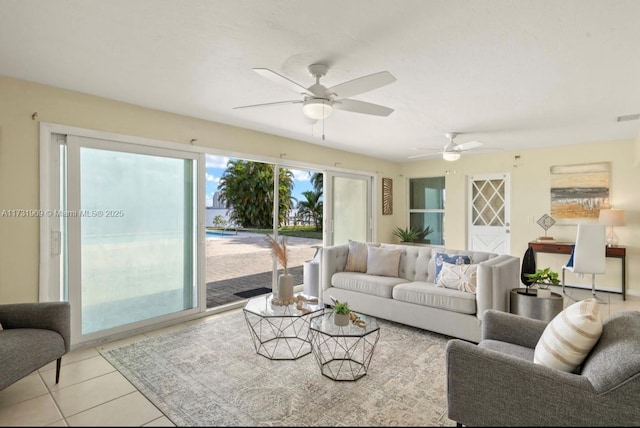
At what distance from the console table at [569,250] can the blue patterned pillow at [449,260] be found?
2401mm

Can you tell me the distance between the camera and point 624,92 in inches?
116

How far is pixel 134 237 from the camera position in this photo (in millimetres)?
3430

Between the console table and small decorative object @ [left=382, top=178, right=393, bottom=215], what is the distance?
2634mm

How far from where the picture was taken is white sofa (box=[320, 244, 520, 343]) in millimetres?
2984

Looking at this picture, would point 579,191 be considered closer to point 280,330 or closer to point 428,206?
point 428,206

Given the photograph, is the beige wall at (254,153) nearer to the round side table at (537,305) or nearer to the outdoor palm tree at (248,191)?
the outdoor palm tree at (248,191)

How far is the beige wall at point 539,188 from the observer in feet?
16.2

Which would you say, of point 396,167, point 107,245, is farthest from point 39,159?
point 396,167

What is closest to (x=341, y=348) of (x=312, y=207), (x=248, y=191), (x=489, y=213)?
(x=312, y=207)

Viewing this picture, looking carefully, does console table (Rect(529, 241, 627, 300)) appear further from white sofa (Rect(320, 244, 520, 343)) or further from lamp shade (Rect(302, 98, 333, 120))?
lamp shade (Rect(302, 98, 333, 120))

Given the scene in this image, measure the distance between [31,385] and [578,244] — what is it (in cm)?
604

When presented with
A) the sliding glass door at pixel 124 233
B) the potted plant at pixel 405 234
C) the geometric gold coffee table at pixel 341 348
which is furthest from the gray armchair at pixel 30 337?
the potted plant at pixel 405 234

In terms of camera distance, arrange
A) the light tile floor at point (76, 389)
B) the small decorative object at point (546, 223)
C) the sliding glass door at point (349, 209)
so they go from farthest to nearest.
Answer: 1. the sliding glass door at point (349, 209)
2. the small decorative object at point (546, 223)
3. the light tile floor at point (76, 389)

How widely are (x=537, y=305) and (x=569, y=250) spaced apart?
9.09 ft
